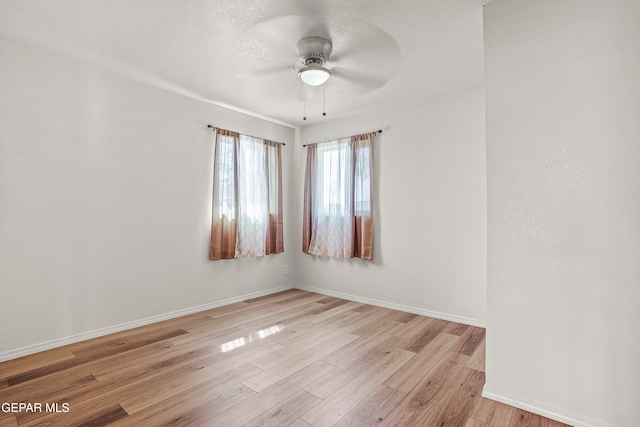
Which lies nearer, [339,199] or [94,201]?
[94,201]

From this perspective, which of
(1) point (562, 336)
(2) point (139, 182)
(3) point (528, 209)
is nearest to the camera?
(1) point (562, 336)

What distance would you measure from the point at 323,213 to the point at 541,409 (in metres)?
3.25

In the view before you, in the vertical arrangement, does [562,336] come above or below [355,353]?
above

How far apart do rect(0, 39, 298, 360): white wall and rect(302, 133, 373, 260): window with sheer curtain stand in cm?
148

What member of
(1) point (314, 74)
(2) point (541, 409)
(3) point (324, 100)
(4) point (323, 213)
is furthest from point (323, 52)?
(2) point (541, 409)

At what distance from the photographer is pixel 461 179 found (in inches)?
136

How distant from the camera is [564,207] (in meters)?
1.75

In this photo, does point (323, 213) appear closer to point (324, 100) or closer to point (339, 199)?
point (339, 199)

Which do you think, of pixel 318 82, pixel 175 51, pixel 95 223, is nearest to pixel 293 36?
pixel 318 82

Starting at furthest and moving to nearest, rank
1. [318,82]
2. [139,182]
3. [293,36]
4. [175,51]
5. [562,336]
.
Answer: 1. [139,182]
2. [318,82]
3. [175,51]
4. [293,36]
5. [562,336]

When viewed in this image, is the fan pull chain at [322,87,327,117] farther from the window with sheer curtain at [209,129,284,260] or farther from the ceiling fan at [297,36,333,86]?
the window with sheer curtain at [209,129,284,260]

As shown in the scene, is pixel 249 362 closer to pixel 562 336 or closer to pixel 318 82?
pixel 562 336

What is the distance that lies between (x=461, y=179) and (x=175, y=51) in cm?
312

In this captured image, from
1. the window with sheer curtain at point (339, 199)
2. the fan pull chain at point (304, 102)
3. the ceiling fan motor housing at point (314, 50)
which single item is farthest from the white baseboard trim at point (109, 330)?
the ceiling fan motor housing at point (314, 50)
